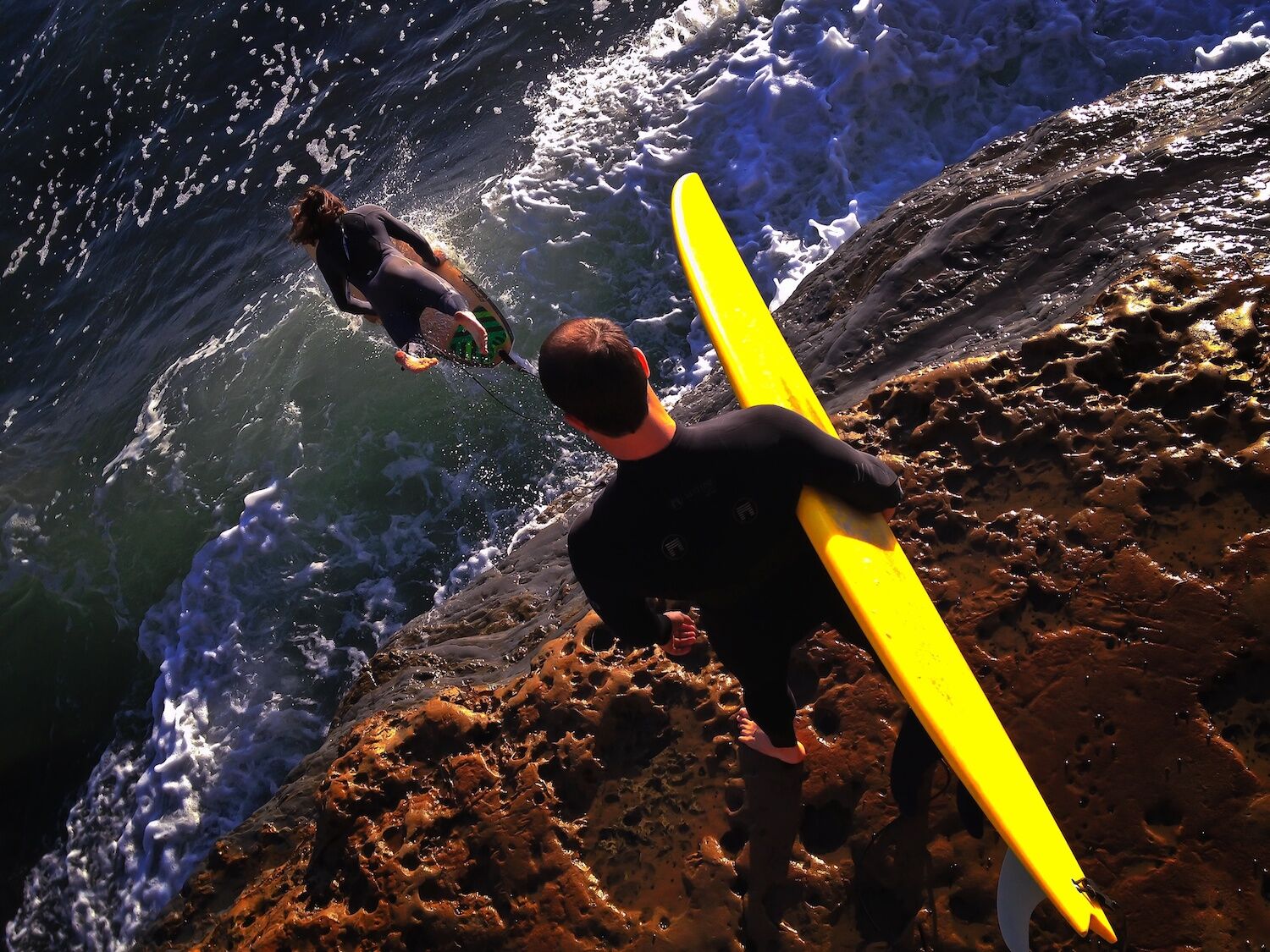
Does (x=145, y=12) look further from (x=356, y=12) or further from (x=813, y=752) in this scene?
(x=813, y=752)

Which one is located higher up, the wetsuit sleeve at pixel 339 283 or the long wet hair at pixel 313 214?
the long wet hair at pixel 313 214

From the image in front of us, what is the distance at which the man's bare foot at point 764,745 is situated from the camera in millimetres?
2535

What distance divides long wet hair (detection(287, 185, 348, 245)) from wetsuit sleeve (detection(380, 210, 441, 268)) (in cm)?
23

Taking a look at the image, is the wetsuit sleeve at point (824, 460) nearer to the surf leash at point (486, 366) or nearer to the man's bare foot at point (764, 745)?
the man's bare foot at point (764, 745)

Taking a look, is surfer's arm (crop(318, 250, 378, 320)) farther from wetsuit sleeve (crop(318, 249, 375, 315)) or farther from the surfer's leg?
the surfer's leg

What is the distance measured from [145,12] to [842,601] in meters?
13.0

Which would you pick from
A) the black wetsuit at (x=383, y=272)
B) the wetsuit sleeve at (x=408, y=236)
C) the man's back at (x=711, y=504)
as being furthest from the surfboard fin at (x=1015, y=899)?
the wetsuit sleeve at (x=408, y=236)

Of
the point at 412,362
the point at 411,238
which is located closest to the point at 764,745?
the point at 412,362

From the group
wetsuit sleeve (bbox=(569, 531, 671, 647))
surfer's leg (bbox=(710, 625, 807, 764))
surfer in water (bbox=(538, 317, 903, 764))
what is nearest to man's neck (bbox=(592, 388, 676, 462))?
surfer in water (bbox=(538, 317, 903, 764))

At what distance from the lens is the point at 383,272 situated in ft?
14.6

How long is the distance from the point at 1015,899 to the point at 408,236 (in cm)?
404

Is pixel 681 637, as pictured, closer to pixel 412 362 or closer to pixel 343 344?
pixel 412 362

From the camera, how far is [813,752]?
2619mm

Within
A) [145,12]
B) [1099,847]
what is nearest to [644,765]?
[1099,847]
